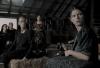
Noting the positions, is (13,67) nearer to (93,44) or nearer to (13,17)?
(93,44)

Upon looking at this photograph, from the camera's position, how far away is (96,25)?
6.41 m

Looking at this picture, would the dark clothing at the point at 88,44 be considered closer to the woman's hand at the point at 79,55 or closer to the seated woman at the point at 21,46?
the woman's hand at the point at 79,55

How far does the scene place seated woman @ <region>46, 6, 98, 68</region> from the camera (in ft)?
4.47

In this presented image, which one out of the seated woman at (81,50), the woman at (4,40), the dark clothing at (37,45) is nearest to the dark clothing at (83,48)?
the seated woman at (81,50)

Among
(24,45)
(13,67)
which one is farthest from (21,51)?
(13,67)

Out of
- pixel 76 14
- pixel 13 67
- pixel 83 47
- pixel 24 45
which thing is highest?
pixel 76 14

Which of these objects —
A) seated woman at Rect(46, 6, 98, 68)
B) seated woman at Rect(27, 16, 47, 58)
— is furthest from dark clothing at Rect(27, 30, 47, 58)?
seated woman at Rect(46, 6, 98, 68)

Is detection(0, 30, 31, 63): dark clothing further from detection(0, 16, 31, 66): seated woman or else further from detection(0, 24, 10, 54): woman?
detection(0, 24, 10, 54): woman

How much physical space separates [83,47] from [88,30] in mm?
109

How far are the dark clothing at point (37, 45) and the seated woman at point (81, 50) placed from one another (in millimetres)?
1523

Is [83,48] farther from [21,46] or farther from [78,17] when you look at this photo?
[21,46]

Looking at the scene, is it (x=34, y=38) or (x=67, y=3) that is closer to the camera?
(x=34, y=38)

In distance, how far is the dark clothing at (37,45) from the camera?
301cm

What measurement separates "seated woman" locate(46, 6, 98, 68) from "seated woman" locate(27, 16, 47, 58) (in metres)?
1.53
